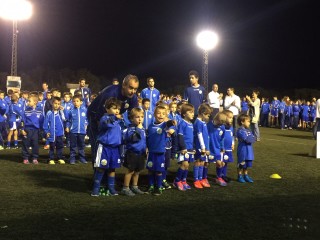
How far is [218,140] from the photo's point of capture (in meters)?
8.68

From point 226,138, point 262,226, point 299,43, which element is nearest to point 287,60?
point 299,43

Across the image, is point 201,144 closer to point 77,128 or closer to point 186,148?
point 186,148

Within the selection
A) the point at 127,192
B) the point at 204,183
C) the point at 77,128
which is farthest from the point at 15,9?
the point at 127,192

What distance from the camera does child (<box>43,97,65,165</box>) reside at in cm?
1093

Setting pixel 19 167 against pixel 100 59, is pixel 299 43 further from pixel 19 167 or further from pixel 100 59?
pixel 19 167

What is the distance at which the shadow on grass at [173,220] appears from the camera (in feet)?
16.5

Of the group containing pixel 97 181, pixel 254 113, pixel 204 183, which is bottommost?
pixel 204 183

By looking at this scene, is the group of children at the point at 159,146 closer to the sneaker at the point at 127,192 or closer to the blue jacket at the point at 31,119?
the sneaker at the point at 127,192

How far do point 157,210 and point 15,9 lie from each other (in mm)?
17111

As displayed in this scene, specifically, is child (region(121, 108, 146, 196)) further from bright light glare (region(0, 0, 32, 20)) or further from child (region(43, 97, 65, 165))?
bright light glare (region(0, 0, 32, 20))

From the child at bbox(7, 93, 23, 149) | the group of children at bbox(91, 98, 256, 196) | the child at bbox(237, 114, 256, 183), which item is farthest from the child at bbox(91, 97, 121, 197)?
the child at bbox(7, 93, 23, 149)

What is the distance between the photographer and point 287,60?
50.6 metres

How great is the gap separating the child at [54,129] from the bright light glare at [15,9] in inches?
444

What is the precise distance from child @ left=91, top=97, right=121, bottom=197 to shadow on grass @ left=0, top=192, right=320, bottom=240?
0.50 meters
